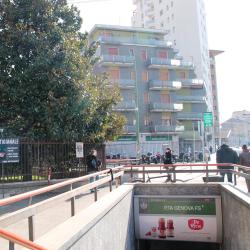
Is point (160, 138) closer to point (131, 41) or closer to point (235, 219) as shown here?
point (131, 41)

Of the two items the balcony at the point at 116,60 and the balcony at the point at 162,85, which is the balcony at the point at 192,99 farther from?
the balcony at the point at 116,60

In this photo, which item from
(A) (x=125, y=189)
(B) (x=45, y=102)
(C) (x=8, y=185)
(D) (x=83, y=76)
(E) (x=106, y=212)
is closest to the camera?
(E) (x=106, y=212)

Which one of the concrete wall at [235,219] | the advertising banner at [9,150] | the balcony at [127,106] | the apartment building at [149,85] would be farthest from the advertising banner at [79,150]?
the balcony at [127,106]

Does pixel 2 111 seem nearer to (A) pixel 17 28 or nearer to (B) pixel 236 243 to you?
(A) pixel 17 28

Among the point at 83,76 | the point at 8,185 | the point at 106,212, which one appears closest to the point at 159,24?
the point at 83,76

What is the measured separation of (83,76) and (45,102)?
2198 mm

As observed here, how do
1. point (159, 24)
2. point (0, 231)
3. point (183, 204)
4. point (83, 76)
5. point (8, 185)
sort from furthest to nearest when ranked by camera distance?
point (159, 24)
point (83, 76)
point (8, 185)
point (183, 204)
point (0, 231)

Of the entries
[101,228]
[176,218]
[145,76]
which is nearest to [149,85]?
[145,76]

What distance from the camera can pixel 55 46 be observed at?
59.8 feet

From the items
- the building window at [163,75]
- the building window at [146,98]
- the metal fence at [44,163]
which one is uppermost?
the building window at [163,75]

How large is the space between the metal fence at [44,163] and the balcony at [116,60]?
36637mm

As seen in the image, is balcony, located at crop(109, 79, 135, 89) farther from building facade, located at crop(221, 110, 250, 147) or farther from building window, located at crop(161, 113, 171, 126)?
building facade, located at crop(221, 110, 250, 147)

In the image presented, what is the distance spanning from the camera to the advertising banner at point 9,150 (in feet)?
47.5

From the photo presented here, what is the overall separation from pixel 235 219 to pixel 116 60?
1816 inches
